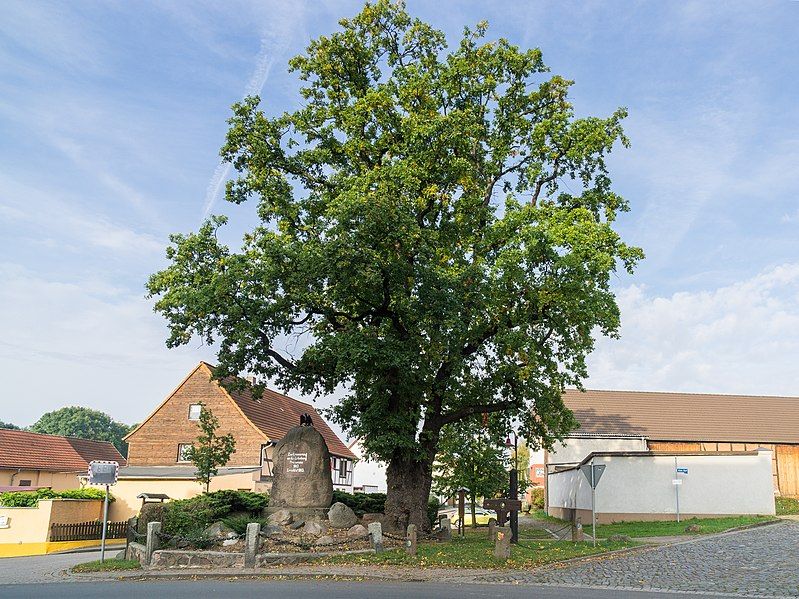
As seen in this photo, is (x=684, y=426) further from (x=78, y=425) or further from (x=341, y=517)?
(x=78, y=425)

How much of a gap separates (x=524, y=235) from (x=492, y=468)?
14608mm

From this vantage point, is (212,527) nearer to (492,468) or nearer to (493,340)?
(493,340)

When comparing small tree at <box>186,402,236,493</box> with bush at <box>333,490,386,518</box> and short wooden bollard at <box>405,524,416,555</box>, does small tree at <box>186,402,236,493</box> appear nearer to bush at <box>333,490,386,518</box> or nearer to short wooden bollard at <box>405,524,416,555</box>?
bush at <box>333,490,386,518</box>

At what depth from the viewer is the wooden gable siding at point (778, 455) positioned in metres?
41.9

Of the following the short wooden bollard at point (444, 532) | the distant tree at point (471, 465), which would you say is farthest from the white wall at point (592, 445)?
the short wooden bollard at point (444, 532)

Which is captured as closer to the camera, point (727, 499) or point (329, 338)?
point (329, 338)

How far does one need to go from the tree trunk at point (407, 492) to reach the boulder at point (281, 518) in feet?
10.4

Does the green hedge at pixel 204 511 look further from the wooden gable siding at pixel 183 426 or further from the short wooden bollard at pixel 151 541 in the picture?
the wooden gable siding at pixel 183 426

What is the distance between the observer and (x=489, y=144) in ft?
83.0

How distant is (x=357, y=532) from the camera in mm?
21719

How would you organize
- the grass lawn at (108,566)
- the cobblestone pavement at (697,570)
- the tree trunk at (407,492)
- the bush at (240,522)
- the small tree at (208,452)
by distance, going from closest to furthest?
the cobblestone pavement at (697,570)
the grass lawn at (108,566)
the bush at (240,522)
the tree trunk at (407,492)
the small tree at (208,452)

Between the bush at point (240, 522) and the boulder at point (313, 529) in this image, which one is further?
the boulder at point (313, 529)

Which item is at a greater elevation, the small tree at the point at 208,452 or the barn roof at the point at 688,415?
the barn roof at the point at 688,415

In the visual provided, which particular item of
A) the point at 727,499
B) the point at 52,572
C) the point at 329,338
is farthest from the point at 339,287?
the point at 727,499
